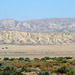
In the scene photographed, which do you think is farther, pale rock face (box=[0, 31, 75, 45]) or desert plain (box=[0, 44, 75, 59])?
pale rock face (box=[0, 31, 75, 45])

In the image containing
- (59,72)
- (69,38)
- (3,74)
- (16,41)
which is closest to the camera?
(3,74)

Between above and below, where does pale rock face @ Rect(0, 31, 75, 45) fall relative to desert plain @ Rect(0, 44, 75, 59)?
above

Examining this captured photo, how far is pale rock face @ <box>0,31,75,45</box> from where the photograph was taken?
3644 inches

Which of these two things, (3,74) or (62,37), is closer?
(3,74)

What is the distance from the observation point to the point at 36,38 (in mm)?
98688

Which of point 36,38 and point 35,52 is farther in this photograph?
point 36,38

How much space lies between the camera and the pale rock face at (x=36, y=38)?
92.6m

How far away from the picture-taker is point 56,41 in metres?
95.4

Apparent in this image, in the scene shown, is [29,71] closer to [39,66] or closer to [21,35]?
[39,66]

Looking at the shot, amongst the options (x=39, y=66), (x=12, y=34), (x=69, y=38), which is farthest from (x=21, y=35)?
(x=39, y=66)

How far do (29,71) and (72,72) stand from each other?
10.2ft

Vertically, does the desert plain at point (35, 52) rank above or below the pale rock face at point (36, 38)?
below

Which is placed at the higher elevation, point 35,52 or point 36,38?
point 36,38

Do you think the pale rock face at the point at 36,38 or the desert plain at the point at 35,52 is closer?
the desert plain at the point at 35,52
